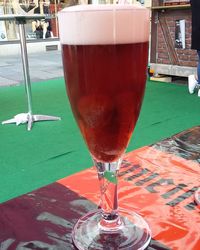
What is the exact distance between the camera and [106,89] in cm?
45

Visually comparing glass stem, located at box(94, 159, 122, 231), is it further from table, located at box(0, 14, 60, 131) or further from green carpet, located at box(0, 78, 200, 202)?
table, located at box(0, 14, 60, 131)

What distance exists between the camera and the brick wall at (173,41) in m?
4.08

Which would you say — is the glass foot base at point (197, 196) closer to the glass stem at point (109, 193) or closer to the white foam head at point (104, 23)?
the glass stem at point (109, 193)

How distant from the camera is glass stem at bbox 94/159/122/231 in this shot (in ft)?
1.70

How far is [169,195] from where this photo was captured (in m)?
0.63

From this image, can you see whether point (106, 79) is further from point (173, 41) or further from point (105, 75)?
point (173, 41)

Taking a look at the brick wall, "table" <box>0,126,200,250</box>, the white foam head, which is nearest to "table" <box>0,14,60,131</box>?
"table" <box>0,126,200,250</box>

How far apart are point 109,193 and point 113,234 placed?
70mm

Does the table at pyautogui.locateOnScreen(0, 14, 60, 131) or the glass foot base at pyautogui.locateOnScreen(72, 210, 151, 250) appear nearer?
the glass foot base at pyautogui.locateOnScreen(72, 210, 151, 250)

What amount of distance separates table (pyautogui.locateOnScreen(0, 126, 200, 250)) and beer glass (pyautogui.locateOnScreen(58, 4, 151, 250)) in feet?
0.15

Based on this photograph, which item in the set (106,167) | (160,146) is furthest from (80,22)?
(160,146)

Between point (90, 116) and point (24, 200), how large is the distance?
0.26 m

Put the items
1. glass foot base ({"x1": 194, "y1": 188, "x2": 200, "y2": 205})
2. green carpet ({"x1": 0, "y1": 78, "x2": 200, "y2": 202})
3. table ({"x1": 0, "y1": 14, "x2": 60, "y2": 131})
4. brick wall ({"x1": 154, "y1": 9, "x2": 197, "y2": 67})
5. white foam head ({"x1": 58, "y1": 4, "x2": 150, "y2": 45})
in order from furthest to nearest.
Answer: brick wall ({"x1": 154, "y1": 9, "x2": 197, "y2": 67})
table ({"x1": 0, "y1": 14, "x2": 60, "y2": 131})
green carpet ({"x1": 0, "y1": 78, "x2": 200, "y2": 202})
glass foot base ({"x1": 194, "y1": 188, "x2": 200, "y2": 205})
white foam head ({"x1": 58, "y1": 4, "x2": 150, "y2": 45})

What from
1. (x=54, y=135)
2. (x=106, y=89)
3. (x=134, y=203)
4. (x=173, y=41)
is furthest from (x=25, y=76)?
(x=173, y=41)
